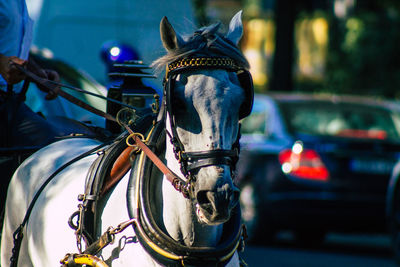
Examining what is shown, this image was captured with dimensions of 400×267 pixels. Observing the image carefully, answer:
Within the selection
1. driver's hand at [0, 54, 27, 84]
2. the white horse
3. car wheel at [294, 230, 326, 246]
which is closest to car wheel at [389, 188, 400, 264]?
car wheel at [294, 230, 326, 246]

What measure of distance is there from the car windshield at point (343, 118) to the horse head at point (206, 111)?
765 cm

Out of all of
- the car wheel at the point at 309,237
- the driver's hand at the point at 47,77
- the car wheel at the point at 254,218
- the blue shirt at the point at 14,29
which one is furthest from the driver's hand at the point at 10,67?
the car wheel at the point at 309,237

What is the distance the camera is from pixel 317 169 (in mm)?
10391

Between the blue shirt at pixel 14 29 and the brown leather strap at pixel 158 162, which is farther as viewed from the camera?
the blue shirt at pixel 14 29

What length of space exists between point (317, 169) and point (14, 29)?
5.77 metres

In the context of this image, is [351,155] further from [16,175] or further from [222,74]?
[222,74]

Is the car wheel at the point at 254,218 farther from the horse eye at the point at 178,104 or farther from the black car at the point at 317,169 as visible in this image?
the horse eye at the point at 178,104

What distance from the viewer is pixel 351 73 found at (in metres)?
30.6

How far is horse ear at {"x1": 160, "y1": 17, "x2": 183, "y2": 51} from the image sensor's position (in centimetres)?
353

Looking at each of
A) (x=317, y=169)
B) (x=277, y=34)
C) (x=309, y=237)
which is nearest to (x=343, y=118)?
(x=317, y=169)

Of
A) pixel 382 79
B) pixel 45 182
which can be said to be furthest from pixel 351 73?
pixel 45 182

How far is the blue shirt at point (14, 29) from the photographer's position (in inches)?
207

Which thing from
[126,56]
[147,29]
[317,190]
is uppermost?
[147,29]

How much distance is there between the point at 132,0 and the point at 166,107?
364 inches
